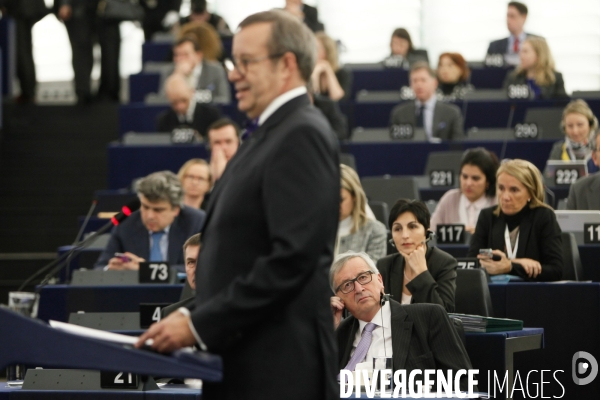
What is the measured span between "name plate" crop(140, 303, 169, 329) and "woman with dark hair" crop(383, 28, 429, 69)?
291 inches

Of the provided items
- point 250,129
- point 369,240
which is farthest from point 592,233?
point 250,129

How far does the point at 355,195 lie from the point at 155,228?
4.09 ft

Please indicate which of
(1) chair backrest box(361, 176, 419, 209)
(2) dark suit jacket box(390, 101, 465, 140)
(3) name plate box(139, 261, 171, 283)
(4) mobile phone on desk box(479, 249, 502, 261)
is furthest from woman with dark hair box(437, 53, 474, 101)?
(3) name plate box(139, 261, 171, 283)

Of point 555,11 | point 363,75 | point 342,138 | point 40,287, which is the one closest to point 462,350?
point 40,287

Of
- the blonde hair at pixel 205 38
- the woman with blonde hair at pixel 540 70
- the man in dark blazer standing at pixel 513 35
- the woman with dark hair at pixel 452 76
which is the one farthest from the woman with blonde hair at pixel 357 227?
the man in dark blazer standing at pixel 513 35

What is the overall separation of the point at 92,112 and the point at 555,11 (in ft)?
18.1

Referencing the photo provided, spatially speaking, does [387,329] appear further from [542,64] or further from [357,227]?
[542,64]

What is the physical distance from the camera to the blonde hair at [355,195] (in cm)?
570

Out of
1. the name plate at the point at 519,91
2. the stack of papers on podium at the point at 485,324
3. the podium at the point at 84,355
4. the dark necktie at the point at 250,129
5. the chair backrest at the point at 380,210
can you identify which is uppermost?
the name plate at the point at 519,91

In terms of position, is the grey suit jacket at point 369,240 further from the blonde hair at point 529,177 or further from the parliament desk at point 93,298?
the parliament desk at point 93,298

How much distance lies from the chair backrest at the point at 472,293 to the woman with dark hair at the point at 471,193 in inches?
55.4

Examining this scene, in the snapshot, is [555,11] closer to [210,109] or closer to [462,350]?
[210,109]

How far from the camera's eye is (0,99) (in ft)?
35.5

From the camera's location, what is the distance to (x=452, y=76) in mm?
10117
